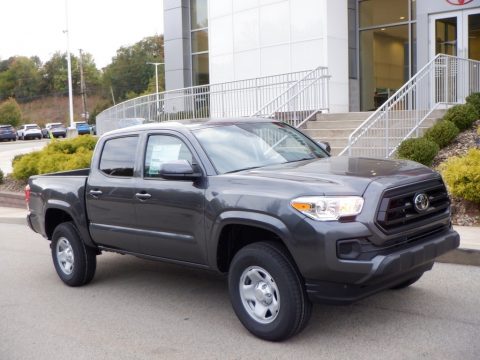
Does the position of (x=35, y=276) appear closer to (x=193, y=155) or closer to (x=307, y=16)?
(x=193, y=155)

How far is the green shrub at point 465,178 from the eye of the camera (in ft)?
27.4

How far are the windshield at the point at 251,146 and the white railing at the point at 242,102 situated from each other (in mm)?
8684

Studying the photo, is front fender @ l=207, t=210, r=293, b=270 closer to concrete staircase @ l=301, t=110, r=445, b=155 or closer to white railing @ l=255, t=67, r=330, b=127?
concrete staircase @ l=301, t=110, r=445, b=155

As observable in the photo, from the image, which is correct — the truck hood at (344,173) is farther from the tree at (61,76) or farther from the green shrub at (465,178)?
the tree at (61,76)

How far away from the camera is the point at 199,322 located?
18.7ft

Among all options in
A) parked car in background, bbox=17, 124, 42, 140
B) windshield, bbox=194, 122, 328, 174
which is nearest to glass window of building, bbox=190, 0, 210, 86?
windshield, bbox=194, 122, 328, 174

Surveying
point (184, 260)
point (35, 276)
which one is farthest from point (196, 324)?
point (35, 276)

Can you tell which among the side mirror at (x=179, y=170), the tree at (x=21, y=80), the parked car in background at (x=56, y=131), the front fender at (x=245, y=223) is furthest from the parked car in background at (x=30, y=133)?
the tree at (x=21, y=80)

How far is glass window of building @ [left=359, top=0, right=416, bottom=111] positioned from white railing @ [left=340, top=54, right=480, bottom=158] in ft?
20.3

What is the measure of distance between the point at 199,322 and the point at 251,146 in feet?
5.73

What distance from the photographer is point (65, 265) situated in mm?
7402

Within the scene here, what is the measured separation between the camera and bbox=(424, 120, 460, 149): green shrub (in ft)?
37.7

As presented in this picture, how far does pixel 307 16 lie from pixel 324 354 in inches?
656

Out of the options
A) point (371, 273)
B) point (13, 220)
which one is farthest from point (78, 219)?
point (13, 220)
